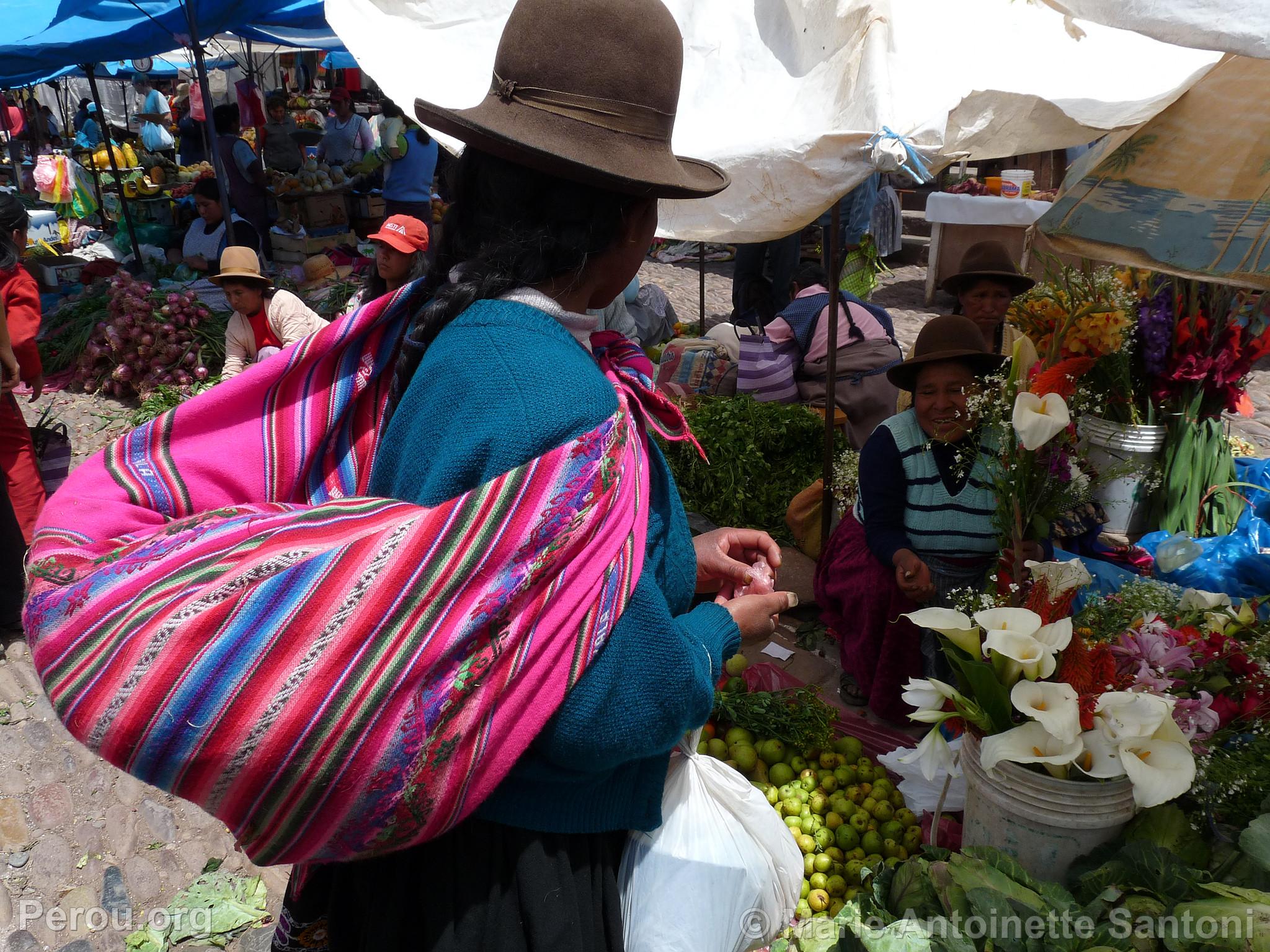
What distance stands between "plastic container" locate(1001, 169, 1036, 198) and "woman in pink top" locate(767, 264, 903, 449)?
15.3 ft

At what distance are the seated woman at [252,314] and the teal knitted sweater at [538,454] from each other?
527cm

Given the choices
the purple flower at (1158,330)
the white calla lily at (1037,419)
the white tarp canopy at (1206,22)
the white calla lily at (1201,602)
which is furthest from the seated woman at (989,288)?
the white tarp canopy at (1206,22)

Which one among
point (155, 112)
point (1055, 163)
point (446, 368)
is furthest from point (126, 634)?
point (155, 112)

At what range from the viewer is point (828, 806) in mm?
2939

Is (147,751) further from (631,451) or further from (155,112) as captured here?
(155,112)

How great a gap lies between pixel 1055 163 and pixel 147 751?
11492mm

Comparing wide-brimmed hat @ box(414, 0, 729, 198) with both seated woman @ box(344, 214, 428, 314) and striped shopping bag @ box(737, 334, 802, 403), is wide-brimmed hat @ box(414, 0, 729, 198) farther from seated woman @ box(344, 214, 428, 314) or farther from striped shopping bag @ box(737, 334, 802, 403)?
seated woman @ box(344, 214, 428, 314)

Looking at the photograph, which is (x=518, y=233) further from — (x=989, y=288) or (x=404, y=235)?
(x=404, y=235)

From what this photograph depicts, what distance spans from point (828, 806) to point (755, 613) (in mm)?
1684

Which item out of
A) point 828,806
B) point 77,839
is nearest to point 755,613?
point 828,806

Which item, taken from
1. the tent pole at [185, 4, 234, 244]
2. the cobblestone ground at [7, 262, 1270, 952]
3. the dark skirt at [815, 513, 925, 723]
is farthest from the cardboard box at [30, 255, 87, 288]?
the dark skirt at [815, 513, 925, 723]

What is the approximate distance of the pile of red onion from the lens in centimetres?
779

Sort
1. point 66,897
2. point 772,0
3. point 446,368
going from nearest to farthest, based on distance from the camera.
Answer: point 446,368
point 66,897
point 772,0

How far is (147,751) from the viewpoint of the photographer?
99 centimetres
